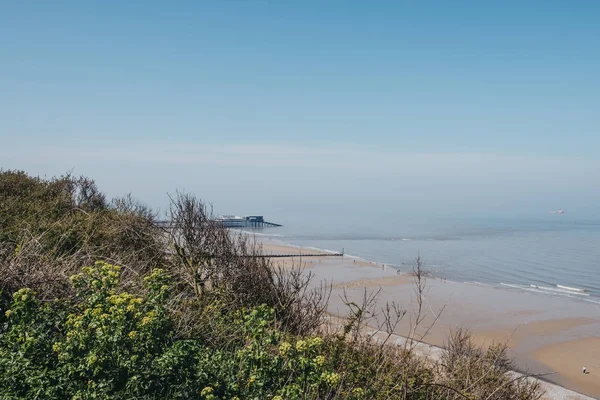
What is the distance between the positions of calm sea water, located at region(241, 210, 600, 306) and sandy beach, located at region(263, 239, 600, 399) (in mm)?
4483

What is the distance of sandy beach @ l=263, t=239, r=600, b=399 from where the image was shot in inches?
806

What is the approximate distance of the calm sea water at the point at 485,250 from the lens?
4081cm

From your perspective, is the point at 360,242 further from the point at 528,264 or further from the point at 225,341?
the point at 225,341

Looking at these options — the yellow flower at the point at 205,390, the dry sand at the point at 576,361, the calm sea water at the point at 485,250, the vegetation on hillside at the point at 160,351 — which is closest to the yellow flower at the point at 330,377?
the vegetation on hillside at the point at 160,351

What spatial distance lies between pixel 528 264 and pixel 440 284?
15.9m

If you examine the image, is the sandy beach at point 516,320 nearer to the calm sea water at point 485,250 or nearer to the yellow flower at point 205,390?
the calm sea water at point 485,250

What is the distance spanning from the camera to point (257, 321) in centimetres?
761

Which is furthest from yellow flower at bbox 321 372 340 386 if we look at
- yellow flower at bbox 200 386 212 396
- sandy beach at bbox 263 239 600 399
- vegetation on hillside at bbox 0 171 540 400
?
sandy beach at bbox 263 239 600 399

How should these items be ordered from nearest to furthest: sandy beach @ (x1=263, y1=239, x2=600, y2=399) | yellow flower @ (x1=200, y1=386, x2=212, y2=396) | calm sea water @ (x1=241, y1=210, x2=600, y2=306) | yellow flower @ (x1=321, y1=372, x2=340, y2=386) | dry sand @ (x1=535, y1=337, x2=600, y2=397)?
1. yellow flower @ (x1=200, y1=386, x2=212, y2=396)
2. yellow flower @ (x1=321, y1=372, x2=340, y2=386)
3. dry sand @ (x1=535, y1=337, x2=600, y2=397)
4. sandy beach @ (x1=263, y1=239, x2=600, y2=399)
5. calm sea water @ (x1=241, y1=210, x2=600, y2=306)

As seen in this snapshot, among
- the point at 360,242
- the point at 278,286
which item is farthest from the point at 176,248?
the point at 360,242

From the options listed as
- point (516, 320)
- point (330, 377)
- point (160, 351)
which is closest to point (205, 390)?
point (160, 351)

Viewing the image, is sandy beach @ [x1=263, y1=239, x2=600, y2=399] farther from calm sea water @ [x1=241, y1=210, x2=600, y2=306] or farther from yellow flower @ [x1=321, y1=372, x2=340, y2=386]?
yellow flower @ [x1=321, y1=372, x2=340, y2=386]

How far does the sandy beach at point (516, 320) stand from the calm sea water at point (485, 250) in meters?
4.48

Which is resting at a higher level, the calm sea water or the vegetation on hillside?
the vegetation on hillside
